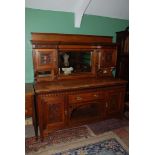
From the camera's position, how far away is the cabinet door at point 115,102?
2562 millimetres

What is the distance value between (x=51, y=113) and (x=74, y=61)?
42.3 inches

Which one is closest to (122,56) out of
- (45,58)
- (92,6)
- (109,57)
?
(109,57)

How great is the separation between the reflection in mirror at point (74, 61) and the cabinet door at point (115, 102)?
0.66m

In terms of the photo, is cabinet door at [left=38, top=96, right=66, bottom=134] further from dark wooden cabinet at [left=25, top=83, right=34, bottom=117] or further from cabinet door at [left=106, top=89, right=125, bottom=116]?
cabinet door at [left=106, top=89, right=125, bottom=116]

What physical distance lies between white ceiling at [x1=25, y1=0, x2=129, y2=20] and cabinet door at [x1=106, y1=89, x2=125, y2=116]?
1.47 metres

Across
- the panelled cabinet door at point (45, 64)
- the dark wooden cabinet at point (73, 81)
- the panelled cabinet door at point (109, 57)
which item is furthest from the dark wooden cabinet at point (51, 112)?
the panelled cabinet door at point (109, 57)

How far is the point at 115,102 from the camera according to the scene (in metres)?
2.64

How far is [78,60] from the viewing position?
285 cm

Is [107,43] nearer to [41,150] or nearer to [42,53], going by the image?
[42,53]

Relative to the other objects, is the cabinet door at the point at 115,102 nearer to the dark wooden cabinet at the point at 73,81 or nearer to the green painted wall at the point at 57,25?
the dark wooden cabinet at the point at 73,81

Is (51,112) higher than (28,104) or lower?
lower

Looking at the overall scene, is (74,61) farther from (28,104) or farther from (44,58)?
(28,104)

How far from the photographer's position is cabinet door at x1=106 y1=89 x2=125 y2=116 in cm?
256
